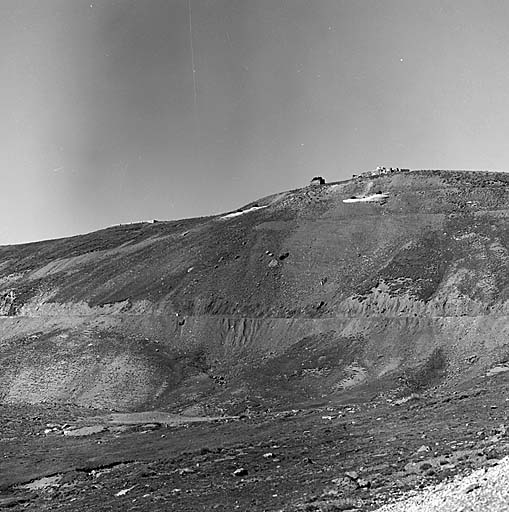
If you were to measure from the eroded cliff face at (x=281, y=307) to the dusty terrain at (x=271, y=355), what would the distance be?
0.22 metres

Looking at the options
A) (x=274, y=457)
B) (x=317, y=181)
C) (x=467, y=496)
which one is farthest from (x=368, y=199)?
(x=467, y=496)

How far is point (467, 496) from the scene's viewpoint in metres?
16.8

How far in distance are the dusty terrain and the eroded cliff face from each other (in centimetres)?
22

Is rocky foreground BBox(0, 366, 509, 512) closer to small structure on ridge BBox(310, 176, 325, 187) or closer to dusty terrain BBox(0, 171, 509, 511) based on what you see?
dusty terrain BBox(0, 171, 509, 511)

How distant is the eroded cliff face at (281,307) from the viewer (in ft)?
165

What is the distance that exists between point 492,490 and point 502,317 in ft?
119

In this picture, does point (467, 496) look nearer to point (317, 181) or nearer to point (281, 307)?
point (281, 307)

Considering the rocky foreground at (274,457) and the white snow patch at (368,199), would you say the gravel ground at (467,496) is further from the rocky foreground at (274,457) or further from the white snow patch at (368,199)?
the white snow patch at (368,199)

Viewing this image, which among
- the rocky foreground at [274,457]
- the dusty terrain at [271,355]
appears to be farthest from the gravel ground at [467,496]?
the dusty terrain at [271,355]

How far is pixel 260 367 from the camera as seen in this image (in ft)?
176

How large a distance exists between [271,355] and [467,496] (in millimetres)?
38768

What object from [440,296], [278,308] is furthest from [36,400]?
[440,296]

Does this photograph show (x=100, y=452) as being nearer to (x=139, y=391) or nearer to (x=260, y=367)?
(x=139, y=391)

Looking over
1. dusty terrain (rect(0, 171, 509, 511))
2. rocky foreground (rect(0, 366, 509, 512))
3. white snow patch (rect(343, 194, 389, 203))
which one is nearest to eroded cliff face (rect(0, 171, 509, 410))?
dusty terrain (rect(0, 171, 509, 511))
